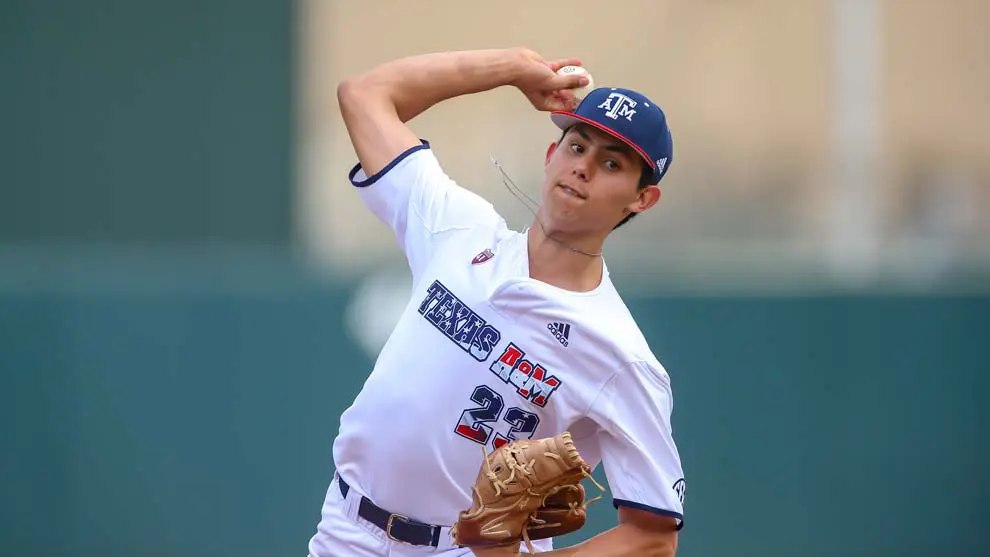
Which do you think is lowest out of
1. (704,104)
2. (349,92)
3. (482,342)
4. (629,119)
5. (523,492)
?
(523,492)

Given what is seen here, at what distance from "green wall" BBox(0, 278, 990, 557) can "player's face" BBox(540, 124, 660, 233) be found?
3151mm

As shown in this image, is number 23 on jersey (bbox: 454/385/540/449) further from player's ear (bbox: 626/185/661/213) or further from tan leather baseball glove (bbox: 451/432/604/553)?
player's ear (bbox: 626/185/661/213)

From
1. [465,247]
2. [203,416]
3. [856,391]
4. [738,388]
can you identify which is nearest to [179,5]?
[203,416]

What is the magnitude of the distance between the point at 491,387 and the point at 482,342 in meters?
0.10

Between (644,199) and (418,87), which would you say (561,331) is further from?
(418,87)

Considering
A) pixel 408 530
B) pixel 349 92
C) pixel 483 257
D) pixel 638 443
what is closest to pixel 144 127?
pixel 349 92

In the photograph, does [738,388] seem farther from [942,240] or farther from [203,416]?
[203,416]

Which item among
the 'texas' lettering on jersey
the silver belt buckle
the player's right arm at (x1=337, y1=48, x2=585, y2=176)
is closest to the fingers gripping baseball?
the player's right arm at (x1=337, y1=48, x2=585, y2=176)

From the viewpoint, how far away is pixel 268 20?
746 cm

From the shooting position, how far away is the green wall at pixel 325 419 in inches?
225

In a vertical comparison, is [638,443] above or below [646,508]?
above

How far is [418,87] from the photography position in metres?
3.17

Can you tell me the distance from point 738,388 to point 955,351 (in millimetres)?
1071

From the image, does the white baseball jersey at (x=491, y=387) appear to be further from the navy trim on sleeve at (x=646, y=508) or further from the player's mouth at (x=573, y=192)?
the player's mouth at (x=573, y=192)
